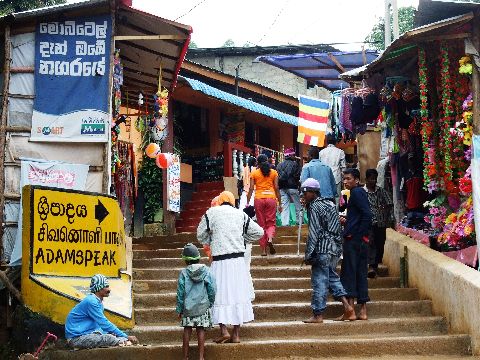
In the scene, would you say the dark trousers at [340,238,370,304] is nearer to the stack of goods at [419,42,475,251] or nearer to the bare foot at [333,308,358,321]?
the bare foot at [333,308,358,321]

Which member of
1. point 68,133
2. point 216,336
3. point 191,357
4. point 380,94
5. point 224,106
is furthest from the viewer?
point 224,106

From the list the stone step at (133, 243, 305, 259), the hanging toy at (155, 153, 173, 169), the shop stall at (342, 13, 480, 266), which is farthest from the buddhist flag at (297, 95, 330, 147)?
the stone step at (133, 243, 305, 259)

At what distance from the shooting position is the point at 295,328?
8906mm

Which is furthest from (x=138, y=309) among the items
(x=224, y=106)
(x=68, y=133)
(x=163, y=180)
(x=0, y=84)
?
(x=224, y=106)

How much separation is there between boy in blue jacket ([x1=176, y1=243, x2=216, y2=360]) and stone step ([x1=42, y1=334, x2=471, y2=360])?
0.97 feet

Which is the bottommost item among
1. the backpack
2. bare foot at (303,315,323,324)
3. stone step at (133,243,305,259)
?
bare foot at (303,315,323,324)

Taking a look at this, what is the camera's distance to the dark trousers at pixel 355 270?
915 cm

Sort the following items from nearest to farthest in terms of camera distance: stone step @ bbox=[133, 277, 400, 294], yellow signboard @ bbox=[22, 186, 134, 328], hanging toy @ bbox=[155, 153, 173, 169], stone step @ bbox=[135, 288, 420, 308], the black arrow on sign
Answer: yellow signboard @ bbox=[22, 186, 134, 328]
the black arrow on sign
stone step @ bbox=[135, 288, 420, 308]
stone step @ bbox=[133, 277, 400, 294]
hanging toy @ bbox=[155, 153, 173, 169]

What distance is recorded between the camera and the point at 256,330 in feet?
29.2

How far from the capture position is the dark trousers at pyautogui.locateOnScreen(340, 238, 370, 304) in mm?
9148

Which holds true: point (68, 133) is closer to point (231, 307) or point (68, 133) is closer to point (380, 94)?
point (231, 307)

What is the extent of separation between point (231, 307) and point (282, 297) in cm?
179

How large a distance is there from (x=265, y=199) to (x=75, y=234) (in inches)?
138

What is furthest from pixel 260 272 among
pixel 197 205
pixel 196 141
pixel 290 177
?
pixel 196 141
